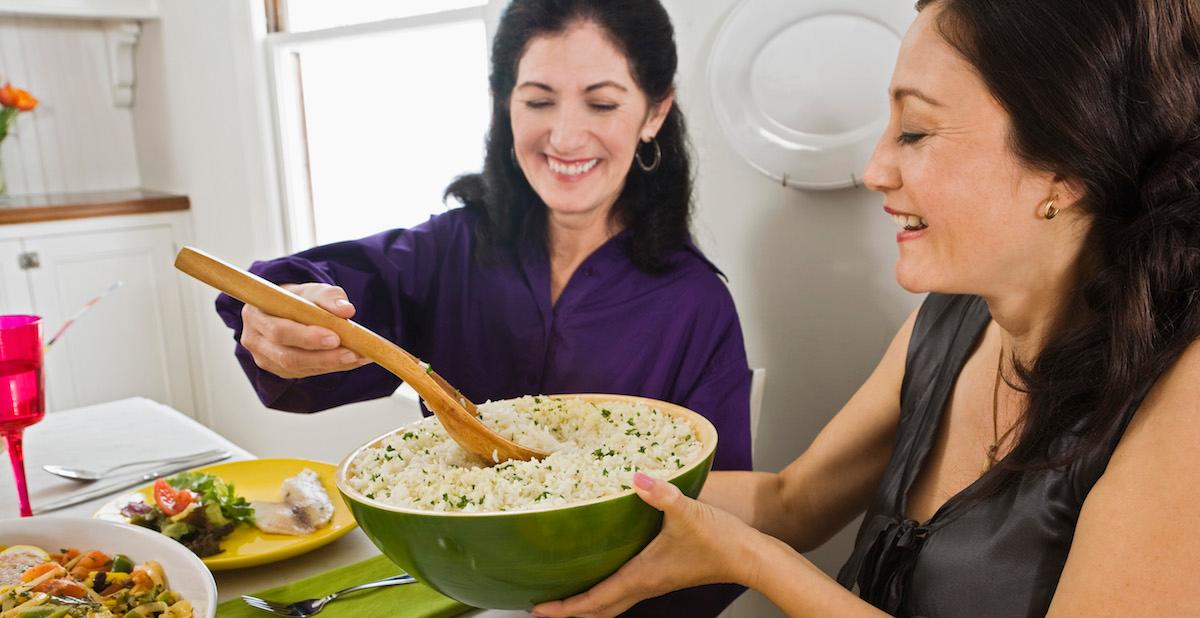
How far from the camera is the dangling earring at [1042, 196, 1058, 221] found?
894 millimetres

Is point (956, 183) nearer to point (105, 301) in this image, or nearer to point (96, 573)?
point (96, 573)

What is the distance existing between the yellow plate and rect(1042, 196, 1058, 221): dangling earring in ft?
2.79

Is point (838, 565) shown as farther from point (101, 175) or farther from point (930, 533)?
point (101, 175)

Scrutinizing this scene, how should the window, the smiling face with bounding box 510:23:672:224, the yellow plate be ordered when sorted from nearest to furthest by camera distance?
the yellow plate → the smiling face with bounding box 510:23:672:224 → the window

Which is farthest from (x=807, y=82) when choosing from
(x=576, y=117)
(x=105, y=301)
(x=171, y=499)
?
(x=105, y=301)

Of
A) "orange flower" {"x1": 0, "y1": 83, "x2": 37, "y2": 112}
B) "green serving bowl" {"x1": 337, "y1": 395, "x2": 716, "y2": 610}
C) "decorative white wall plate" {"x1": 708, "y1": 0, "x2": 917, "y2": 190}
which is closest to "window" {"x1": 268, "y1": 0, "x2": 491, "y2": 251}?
"decorative white wall plate" {"x1": 708, "y1": 0, "x2": 917, "y2": 190}

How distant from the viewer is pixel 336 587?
3.18ft

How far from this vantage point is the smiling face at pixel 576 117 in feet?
4.62

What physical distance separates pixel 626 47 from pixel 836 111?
0.36 m

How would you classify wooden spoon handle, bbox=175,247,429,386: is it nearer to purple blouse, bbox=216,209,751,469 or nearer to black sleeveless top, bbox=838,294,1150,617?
purple blouse, bbox=216,209,751,469

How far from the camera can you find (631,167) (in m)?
1.58

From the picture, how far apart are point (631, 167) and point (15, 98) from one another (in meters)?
2.88

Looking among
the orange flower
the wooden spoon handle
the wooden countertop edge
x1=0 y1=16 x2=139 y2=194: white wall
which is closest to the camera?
the wooden spoon handle

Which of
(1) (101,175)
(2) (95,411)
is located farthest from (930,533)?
(1) (101,175)
